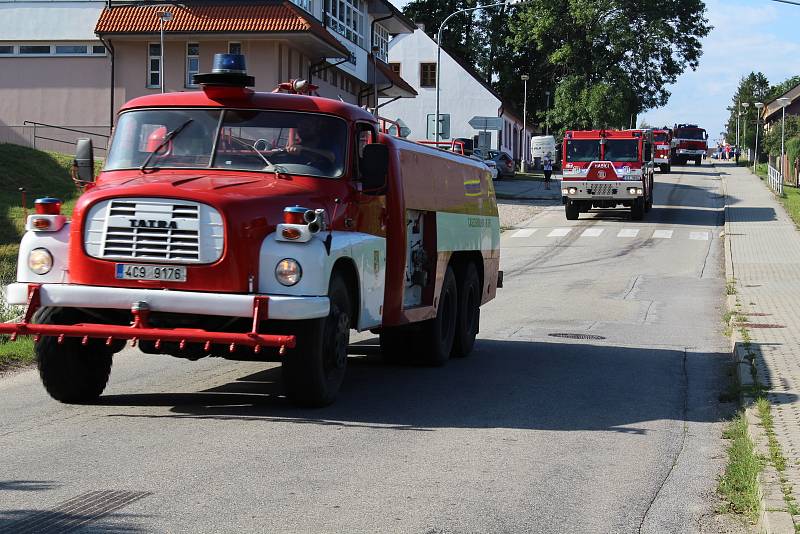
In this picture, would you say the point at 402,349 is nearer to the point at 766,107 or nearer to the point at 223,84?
the point at 223,84

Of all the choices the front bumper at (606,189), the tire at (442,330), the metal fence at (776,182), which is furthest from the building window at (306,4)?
the tire at (442,330)

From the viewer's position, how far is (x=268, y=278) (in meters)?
8.69

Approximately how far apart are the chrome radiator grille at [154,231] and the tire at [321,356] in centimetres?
90

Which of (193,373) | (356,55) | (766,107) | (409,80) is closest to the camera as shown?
(193,373)

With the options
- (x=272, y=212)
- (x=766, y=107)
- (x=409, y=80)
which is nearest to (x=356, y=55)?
(x=409, y=80)

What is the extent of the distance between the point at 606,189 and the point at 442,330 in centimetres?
2743

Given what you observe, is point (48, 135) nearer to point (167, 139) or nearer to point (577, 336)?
point (577, 336)

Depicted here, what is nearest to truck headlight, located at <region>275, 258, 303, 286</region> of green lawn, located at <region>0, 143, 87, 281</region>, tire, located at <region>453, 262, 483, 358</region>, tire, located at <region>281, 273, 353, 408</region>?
tire, located at <region>281, 273, 353, 408</region>

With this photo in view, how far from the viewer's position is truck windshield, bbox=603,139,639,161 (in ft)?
127

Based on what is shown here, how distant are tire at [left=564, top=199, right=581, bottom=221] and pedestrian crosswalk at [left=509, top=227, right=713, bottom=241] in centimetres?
231

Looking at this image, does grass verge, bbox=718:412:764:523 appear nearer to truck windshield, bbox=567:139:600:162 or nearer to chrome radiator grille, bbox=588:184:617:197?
truck windshield, bbox=567:139:600:162

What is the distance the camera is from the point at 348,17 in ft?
155

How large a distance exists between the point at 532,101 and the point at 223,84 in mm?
81509

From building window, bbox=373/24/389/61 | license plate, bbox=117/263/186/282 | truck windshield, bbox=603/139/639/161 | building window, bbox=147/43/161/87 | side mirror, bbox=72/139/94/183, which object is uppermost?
building window, bbox=373/24/389/61
